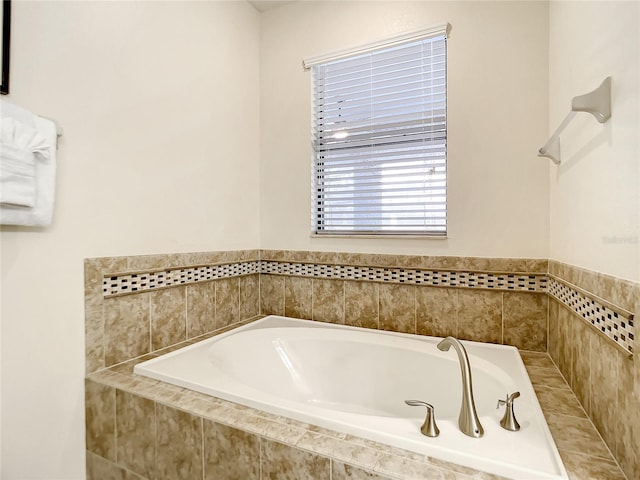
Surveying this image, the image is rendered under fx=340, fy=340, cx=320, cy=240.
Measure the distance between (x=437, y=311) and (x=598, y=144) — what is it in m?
1.11

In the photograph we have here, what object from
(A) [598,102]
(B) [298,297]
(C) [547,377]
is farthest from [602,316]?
(B) [298,297]

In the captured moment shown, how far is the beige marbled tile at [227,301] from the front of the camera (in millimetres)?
2094

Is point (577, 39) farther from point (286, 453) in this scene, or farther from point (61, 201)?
point (61, 201)

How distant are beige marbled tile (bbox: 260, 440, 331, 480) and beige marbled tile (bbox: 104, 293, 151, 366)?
0.91m

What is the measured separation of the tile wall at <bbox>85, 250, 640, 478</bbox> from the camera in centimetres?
102

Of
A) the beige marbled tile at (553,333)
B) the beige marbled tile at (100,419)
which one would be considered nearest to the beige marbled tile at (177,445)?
the beige marbled tile at (100,419)

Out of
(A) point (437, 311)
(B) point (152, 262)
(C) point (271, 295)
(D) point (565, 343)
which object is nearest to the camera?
(D) point (565, 343)

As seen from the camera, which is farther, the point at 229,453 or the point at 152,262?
the point at 152,262

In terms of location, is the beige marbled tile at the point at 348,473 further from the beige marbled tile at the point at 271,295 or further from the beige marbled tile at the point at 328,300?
the beige marbled tile at the point at 271,295

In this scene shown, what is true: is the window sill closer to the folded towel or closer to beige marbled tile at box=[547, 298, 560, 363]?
beige marbled tile at box=[547, 298, 560, 363]

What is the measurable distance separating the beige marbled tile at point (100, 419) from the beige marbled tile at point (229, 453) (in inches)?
19.6

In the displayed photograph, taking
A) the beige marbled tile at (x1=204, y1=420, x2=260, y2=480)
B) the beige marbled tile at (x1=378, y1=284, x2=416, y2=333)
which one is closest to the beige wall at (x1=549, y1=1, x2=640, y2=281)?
the beige marbled tile at (x1=378, y1=284, x2=416, y2=333)

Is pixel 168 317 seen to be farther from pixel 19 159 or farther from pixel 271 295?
pixel 19 159

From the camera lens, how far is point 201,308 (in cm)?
197
